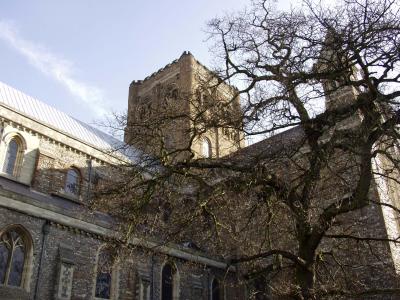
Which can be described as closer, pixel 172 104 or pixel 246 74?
pixel 246 74

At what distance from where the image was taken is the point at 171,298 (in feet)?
70.6

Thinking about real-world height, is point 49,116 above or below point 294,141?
above

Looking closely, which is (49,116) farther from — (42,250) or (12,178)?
(42,250)

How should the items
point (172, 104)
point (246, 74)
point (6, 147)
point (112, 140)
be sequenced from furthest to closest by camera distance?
point (112, 140), point (6, 147), point (172, 104), point (246, 74)

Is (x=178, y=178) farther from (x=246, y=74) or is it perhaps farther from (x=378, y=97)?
(x=378, y=97)

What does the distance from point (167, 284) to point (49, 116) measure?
10.8 meters

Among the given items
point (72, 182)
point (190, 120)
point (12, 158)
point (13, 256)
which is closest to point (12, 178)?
point (12, 158)

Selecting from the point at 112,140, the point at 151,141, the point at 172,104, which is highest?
the point at 112,140

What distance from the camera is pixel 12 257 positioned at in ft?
51.7

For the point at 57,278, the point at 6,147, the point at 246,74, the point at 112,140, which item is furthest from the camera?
the point at 112,140

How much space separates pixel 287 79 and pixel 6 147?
15.2 meters

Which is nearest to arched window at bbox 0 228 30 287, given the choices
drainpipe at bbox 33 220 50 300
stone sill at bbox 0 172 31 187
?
drainpipe at bbox 33 220 50 300

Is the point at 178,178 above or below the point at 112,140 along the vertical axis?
below

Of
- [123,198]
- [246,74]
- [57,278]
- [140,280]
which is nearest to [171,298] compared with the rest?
[140,280]
